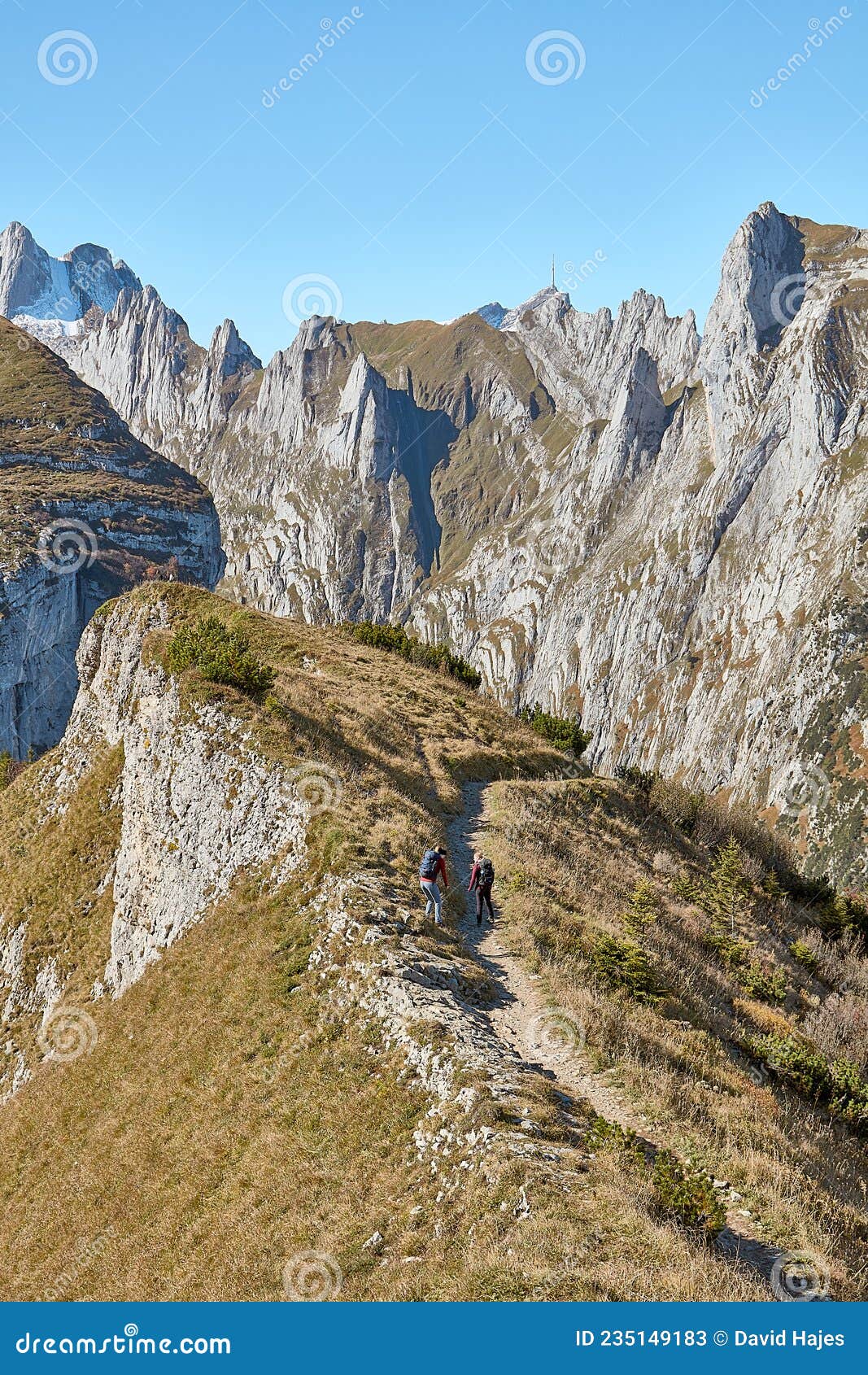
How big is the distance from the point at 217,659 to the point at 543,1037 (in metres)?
23.1

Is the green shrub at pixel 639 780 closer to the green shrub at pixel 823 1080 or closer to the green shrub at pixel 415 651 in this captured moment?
the green shrub at pixel 415 651

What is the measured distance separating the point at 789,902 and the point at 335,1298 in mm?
38781

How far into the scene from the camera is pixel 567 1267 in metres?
9.62

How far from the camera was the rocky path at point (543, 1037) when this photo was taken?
11.2 metres

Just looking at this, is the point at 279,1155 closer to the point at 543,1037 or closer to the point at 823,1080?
the point at 543,1037

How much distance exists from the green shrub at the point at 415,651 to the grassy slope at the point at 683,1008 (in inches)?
755

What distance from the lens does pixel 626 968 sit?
20297 millimetres

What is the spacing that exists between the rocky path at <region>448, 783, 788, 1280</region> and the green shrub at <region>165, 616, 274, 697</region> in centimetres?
1419

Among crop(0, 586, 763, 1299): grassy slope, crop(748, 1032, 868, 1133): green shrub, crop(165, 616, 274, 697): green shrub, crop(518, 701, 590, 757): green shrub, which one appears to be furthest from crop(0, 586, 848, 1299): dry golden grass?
crop(518, 701, 590, 757): green shrub

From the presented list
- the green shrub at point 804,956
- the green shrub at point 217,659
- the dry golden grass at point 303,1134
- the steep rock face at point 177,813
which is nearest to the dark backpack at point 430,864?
the dry golden grass at point 303,1134

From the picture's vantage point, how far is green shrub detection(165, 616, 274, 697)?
34031 millimetres

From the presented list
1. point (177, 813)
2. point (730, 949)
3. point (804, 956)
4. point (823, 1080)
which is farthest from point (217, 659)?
point (804, 956)

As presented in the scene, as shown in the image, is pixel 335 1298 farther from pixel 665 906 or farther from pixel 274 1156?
pixel 665 906

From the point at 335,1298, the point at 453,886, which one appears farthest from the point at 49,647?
the point at 335,1298
